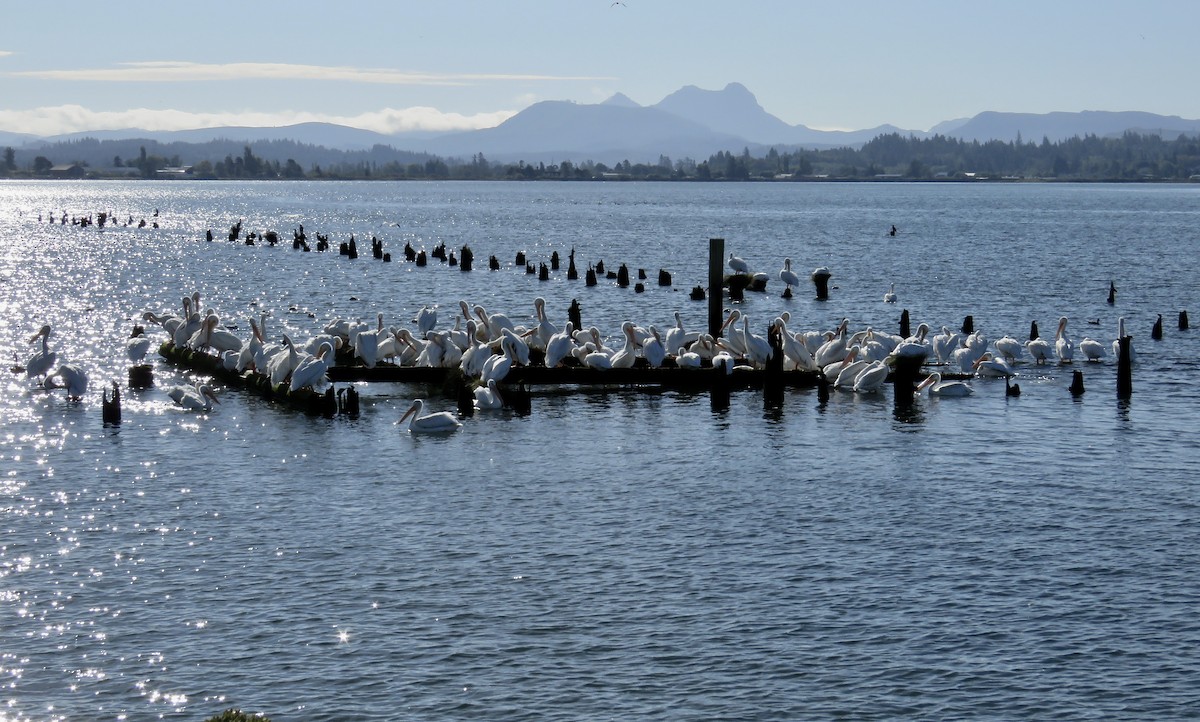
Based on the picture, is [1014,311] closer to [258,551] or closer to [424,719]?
[258,551]

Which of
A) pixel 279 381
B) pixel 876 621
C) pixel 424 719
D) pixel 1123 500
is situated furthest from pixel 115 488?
pixel 1123 500

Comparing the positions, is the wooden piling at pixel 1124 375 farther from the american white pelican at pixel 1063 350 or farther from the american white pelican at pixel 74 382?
the american white pelican at pixel 74 382

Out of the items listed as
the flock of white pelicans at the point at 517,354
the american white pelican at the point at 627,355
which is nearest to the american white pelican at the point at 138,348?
the flock of white pelicans at the point at 517,354

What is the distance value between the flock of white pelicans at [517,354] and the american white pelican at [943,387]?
0.02m

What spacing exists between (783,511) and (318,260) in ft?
210

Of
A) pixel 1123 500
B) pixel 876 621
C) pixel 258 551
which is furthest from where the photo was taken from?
pixel 1123 500

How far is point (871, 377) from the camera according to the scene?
32531 millimetres

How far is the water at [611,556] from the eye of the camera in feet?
50.3

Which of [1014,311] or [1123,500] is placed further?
[1014,311]

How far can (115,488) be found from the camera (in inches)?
926

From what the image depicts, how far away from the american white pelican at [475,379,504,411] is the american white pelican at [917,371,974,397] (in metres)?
9.98

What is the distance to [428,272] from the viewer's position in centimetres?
7288

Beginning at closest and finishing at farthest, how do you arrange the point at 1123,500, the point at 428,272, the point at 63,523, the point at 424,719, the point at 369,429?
the point at 424,719 < the point at 63,523 < the point at 1123,500 < the point at 369,429 < the point at 428,272

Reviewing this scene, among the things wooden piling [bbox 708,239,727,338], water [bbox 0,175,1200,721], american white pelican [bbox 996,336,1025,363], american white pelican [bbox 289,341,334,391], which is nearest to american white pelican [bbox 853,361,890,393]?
water [bbox 0,175,1200,721]
